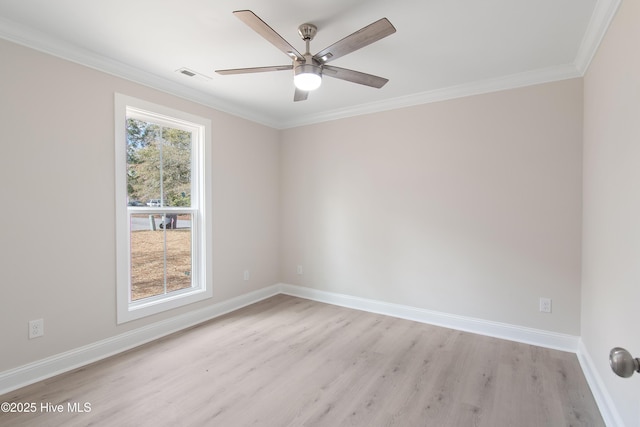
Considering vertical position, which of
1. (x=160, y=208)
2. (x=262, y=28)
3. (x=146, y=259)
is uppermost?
(x=262, y=28)

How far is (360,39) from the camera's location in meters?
1.76

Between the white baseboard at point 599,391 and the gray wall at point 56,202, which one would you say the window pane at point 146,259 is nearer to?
the gray wall at point 56,202

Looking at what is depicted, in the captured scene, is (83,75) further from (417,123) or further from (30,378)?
(417,123)

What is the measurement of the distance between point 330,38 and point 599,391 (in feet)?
10.1

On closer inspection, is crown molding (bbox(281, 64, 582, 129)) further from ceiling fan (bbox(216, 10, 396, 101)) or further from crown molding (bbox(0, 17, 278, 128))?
crown molding (bbox(0, 17, 278, 128))

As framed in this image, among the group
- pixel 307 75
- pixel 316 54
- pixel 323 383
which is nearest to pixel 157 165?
pixel 307 75

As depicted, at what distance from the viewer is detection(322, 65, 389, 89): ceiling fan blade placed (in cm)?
214

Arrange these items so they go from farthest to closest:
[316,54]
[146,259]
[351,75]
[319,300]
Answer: [319,300] → [146,259] → [351,75] → [316,54]

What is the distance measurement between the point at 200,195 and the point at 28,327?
1.81 m

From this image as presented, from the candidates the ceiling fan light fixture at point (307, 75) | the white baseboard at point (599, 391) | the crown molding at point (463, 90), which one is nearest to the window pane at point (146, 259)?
the ceiling fan light fixture at point (307, 75)

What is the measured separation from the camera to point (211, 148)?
356 centimetres

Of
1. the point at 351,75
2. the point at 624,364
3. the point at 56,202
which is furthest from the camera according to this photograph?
the point at 56,202

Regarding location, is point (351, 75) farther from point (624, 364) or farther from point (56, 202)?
point (56, 202)

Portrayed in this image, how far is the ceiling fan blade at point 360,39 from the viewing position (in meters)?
1.62
